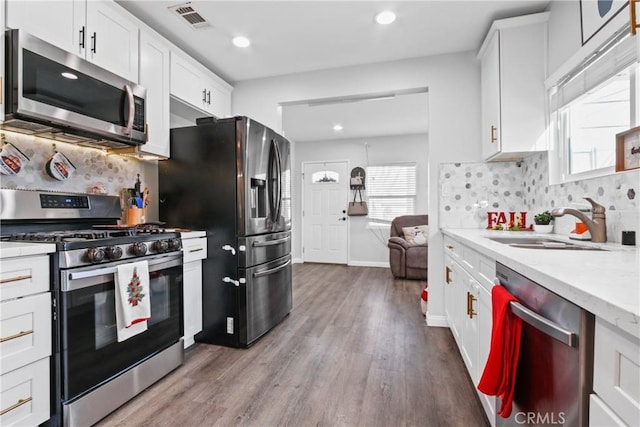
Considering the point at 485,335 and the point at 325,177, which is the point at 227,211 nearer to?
the point at 485,335

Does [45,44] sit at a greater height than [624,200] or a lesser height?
greater

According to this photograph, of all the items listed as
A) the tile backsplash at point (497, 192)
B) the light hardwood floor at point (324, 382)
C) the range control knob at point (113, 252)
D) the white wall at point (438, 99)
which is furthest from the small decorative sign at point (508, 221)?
the range control knob at point (113, 252)

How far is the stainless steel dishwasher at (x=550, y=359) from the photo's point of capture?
0.71m

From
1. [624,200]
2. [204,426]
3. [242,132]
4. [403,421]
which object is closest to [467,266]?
[624,200]

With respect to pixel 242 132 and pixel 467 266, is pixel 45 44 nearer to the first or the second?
pixel 242 132

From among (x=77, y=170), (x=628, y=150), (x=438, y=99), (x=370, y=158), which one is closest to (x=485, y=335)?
(x=628, y=150)

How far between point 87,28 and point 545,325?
270cm

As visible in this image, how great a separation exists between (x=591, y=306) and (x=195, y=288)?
2.36m

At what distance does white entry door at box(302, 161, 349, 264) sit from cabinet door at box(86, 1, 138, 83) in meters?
4.35

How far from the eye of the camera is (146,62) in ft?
7.62

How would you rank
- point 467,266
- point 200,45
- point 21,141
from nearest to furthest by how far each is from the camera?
1. point 21,141
2. point 467,266
3. point 200,45

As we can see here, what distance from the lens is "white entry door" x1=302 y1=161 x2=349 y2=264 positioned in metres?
6.22

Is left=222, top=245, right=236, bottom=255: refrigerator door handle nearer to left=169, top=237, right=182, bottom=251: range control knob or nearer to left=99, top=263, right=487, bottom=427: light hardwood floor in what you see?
left=169, top=237, right=182, bottom=251: range control knob

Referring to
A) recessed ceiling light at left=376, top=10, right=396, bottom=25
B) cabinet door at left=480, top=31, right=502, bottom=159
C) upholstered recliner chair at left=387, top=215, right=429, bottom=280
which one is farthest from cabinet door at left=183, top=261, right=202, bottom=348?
upholstered recliner chair at left=387, top=215, right=429, bottom=280
